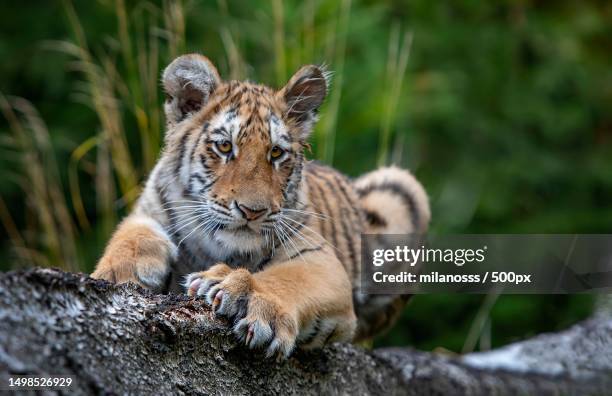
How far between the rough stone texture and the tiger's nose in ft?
1.79

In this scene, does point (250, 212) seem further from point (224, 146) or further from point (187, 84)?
point (187, 84)

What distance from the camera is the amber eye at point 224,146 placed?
13.2ft

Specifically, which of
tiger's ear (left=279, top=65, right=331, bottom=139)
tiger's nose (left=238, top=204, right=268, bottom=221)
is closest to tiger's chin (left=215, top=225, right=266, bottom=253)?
tiger's nose (left=238, top=204, right=268, bottom=221)

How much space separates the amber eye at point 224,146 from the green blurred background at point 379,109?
6.46 ft

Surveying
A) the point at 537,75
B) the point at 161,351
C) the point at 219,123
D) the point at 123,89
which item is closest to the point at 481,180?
the point at 537,75

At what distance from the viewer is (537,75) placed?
32.2ft

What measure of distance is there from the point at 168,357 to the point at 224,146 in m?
1.23

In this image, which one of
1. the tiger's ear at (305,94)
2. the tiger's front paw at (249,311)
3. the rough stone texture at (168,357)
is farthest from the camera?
the tiger's ear at (305,94)

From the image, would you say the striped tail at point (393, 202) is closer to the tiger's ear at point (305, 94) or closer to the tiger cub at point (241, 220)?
the tiger cub at point (241, 220)

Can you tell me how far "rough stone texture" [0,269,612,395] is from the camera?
2.54 m

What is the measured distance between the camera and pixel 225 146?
404 centimetres

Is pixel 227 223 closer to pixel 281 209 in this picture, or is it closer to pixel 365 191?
pixel 281 209

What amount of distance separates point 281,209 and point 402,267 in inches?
72.6

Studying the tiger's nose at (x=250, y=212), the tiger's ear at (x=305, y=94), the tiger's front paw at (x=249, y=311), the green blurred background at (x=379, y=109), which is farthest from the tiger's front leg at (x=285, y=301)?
the green blurred background at (x=379, y=109)
